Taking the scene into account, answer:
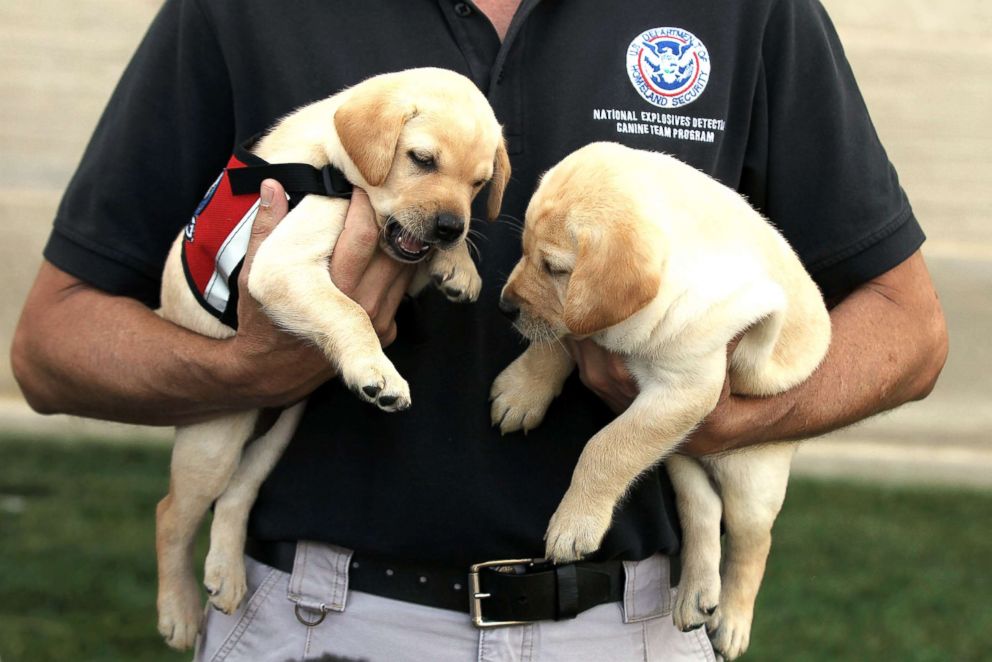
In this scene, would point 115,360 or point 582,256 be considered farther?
point 115,360

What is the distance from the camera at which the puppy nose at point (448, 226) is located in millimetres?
3037

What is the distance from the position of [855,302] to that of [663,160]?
2.29 ft

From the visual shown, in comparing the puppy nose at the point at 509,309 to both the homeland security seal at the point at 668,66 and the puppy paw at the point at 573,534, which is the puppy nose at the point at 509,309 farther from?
the homeland security seal at the point at 668,66

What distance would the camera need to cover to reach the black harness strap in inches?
119

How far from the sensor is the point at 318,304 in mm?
2988

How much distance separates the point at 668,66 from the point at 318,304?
1.03m

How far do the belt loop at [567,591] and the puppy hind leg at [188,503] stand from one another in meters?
0.96

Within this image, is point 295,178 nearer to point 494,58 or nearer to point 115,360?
point 494,58

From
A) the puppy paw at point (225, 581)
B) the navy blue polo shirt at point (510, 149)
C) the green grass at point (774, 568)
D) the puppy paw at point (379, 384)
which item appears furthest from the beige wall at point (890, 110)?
the puppy paw at point (379, 384)

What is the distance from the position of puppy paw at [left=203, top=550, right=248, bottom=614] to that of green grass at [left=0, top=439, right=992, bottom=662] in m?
3.60

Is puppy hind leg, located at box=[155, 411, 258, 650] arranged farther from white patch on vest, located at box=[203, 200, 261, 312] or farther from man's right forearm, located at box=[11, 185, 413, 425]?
white patch on vest, located at box=[203, 200, 261, 312]

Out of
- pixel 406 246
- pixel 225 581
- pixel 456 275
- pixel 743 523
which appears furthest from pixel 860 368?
pixel 225 581

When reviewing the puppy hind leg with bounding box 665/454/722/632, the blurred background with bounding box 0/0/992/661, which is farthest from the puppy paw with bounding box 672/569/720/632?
the blurred background with bounding box 0/0/992/661

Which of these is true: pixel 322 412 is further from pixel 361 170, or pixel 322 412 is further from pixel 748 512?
pixel 748 512
